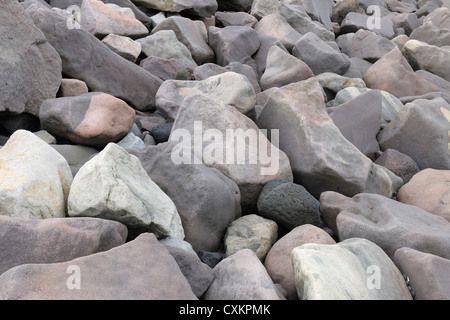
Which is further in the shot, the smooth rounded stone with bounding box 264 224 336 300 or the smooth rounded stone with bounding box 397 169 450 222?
the smooth rounded stone with bounding box 397 169 450 222

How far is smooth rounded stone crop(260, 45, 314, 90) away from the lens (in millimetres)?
5168

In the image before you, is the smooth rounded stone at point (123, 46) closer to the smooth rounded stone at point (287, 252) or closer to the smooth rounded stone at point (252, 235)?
the smooth rounded stone at point (252, 235)

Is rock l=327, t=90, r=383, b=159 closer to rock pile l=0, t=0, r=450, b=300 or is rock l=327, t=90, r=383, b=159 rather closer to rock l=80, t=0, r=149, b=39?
rock pile l=0, t=0, r=450, b=300

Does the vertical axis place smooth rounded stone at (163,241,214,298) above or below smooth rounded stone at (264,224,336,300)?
above

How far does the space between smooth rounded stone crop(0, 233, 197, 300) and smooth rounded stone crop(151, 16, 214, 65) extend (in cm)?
430

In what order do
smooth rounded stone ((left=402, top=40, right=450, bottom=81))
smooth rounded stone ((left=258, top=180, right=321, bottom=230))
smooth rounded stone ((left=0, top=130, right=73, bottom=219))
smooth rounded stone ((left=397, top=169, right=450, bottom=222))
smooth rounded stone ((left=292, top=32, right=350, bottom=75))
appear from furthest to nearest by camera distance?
1. smooth rounded stone ((left=402, top=40, right=450, bottom=81))
2. smooth rounded stone ((left=292, top=32, right=350, bottom=75))
3. smooth rounded stone ((left=397, top=169, right=450, bottom=222))
4. smooth rounded stone ((left=258, top=180, right=321, bottom=230))
5. smooth rounded stone ((left=0, top=130, right=73, bottom=219))

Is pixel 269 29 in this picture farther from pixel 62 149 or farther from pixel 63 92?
pixel 62 149

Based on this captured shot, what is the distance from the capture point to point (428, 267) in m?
2.41

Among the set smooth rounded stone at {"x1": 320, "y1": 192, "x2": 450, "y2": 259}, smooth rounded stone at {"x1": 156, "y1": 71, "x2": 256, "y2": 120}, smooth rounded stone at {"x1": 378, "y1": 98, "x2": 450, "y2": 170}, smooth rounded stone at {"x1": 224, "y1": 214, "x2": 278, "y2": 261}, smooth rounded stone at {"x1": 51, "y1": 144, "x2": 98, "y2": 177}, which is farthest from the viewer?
smooth rounded stone at {"x1": 378, "y1": 98, "x2": 450, "y2": 170}

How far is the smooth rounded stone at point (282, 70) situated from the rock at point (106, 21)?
1601mm

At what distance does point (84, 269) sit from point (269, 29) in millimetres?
5560

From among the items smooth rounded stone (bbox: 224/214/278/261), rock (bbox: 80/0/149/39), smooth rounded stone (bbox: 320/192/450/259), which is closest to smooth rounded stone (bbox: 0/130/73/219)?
smooth rounded stone (bbox: 224/214/278/261)

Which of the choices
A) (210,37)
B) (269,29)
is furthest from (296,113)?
(269,29)

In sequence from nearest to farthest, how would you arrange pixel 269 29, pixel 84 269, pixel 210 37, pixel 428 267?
pixel 84 269
pixel 428 267
pixel 210 37
pixel 269 29
